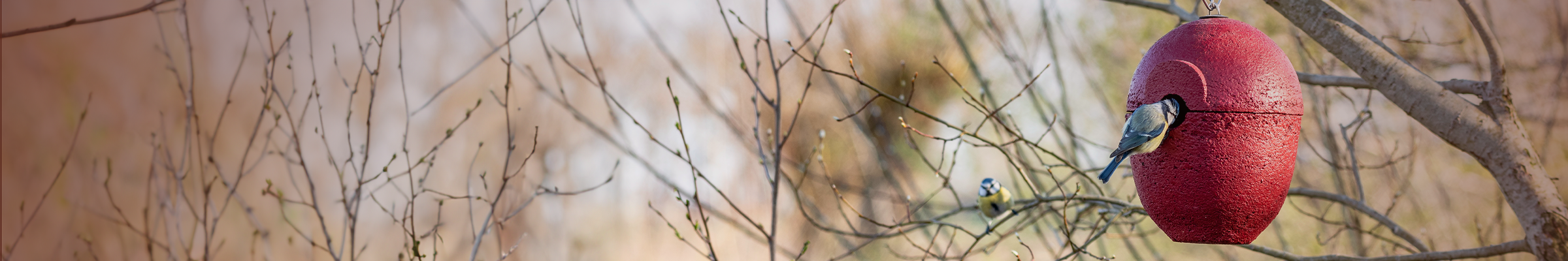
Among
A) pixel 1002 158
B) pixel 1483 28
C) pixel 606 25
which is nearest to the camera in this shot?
pixel 1483 28

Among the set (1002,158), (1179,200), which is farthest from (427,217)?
(1179,200)

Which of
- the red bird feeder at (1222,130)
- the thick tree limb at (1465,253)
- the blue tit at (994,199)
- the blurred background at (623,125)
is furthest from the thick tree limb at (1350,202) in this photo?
the red bird feeder at (1222,130)

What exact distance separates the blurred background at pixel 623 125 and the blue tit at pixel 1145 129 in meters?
0.64

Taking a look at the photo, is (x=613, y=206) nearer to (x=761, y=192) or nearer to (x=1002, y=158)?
(x=761, y=192)

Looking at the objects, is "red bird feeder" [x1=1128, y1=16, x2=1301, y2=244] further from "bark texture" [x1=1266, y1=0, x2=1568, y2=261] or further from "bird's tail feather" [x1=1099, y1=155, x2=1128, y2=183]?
"bark texture" [x1=1266, y1=0, x2=1568, y2=261]

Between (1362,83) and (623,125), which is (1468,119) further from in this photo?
(623,125)

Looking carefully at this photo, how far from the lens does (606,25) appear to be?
1960mm

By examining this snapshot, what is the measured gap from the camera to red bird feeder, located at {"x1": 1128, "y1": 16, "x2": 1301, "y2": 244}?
0.78 m

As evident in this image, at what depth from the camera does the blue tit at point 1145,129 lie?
0.74m

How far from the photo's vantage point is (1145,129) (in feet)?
2.41

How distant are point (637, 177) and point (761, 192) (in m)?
0.32

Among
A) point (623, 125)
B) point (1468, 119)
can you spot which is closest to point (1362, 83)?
point (1468, 119)

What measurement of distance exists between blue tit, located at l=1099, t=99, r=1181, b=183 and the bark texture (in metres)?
0.63

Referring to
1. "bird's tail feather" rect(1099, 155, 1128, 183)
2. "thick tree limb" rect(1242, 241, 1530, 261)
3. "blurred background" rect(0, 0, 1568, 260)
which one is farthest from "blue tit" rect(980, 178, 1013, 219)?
"bird's tail feather" rect(1099, 155, 1128, 183)
